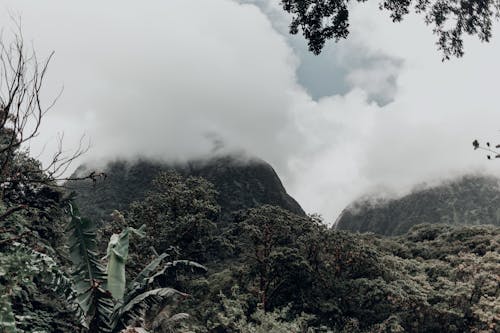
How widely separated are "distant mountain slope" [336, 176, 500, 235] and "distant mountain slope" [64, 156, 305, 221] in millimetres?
31035

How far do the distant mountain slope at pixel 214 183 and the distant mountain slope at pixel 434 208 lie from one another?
31035 millimetres

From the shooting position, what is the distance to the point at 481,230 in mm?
38438

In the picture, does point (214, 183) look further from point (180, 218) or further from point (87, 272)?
point (87, 272)

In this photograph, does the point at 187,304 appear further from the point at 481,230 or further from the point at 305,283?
the point at 481,230

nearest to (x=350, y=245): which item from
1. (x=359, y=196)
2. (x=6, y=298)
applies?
(x=6, y=298)

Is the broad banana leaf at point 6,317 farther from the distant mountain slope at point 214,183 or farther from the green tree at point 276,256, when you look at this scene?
the distant mountain slope at point 214,183

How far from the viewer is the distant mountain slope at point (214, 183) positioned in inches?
2729

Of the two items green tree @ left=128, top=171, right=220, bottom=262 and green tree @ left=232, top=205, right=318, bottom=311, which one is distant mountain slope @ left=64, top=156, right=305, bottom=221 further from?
green tree @ left=232, top=205, right=318, bottom=311

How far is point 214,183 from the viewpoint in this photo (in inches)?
2980

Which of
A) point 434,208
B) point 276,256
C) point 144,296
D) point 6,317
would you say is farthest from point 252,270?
point 434,208

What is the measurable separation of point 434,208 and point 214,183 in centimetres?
5235

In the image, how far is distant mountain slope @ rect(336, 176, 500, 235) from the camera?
92688mm

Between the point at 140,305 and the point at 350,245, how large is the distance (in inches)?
627

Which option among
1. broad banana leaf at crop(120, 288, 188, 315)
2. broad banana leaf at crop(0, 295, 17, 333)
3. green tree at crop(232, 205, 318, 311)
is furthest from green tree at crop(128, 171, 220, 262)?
broad banana leaf at crop(0, 295, 17, 333)
